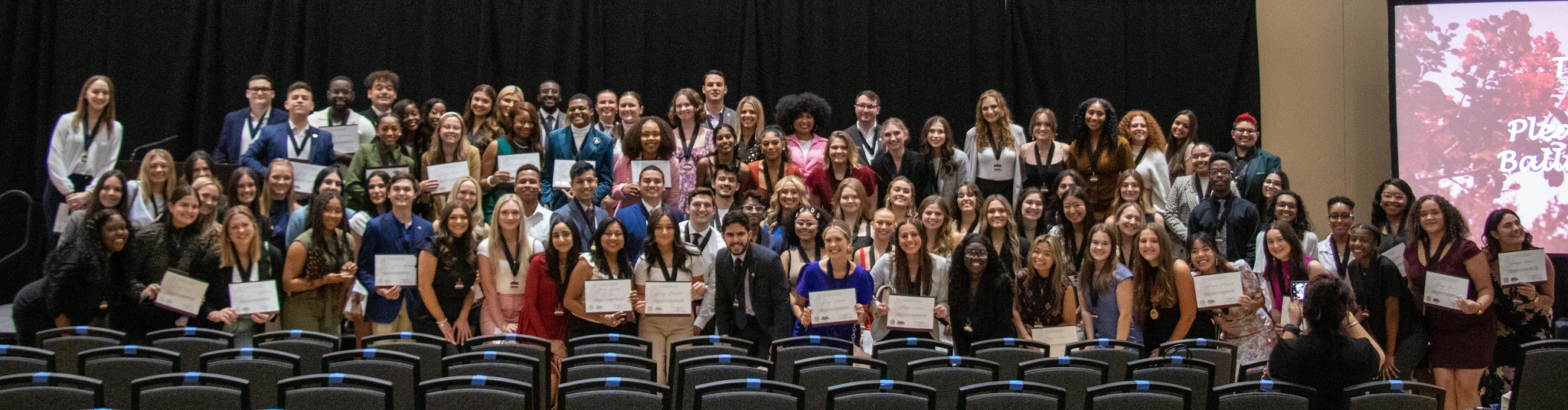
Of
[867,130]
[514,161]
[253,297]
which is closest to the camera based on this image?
[253,297]

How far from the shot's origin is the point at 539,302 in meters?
6.01

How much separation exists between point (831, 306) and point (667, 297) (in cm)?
84

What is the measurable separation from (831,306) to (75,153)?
515cm

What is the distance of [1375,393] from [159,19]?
31.0 feet

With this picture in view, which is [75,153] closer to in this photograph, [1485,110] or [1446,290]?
[1446,290]

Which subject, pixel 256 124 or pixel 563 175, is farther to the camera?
pixel 256 124

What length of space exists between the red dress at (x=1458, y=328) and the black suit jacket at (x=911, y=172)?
2904 mm

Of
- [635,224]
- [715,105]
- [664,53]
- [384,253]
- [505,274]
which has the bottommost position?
Result: [505,274]

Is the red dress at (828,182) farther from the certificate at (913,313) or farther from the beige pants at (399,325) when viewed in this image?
the beige pants at (399,325)

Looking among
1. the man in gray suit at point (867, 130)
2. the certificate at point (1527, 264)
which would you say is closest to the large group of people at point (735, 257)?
the certificate at point (1527, 264)

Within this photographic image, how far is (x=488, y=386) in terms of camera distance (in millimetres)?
4121

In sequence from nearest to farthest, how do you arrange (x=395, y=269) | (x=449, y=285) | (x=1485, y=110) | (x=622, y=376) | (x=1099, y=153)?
(x=622, y=376) → (x=395, y=269) → (x=449, y=285) → (x=1099, y=153) → (x=1485, y=110)

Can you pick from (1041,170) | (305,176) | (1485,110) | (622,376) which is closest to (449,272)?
(305,176)

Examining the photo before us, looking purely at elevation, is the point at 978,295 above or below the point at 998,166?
below
